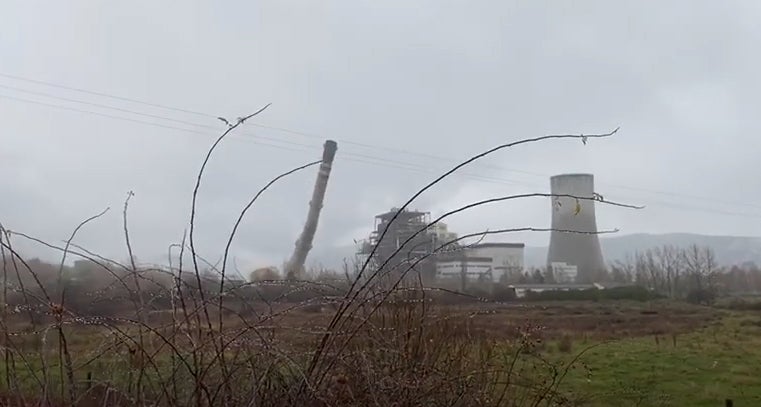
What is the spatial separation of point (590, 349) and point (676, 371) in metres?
5.53

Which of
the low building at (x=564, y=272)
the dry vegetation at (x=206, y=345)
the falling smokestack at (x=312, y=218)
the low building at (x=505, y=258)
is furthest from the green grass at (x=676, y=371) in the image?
the falling smokestack at (x=312, y=218)

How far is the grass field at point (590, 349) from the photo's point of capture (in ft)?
7.45

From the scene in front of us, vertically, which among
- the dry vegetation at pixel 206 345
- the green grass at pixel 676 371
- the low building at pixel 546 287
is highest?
the low building at pixel 546 287

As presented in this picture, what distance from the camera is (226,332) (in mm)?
2035

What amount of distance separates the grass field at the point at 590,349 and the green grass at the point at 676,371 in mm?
18

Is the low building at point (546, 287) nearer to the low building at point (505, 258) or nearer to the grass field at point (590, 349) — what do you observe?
the low building at point (505, 258)

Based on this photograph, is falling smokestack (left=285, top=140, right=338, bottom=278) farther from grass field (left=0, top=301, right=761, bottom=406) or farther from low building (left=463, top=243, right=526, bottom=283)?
grass field (left=0, top=301, right=761, bottom=406)

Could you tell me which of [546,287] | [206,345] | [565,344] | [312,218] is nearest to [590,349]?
[206,345]

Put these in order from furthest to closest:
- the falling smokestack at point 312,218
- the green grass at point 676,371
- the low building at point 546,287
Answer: the falling smokestack at point 312,218, the low building at point 546,287, the green grass at point 676,371

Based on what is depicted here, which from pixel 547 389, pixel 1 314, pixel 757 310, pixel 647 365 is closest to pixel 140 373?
pixel 1 314

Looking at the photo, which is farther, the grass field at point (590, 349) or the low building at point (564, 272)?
the low building at point (564, 272)

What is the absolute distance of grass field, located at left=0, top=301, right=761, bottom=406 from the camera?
2271mm

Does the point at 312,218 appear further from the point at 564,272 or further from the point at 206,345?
the point at 206,345

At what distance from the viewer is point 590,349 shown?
7160 millimetres
